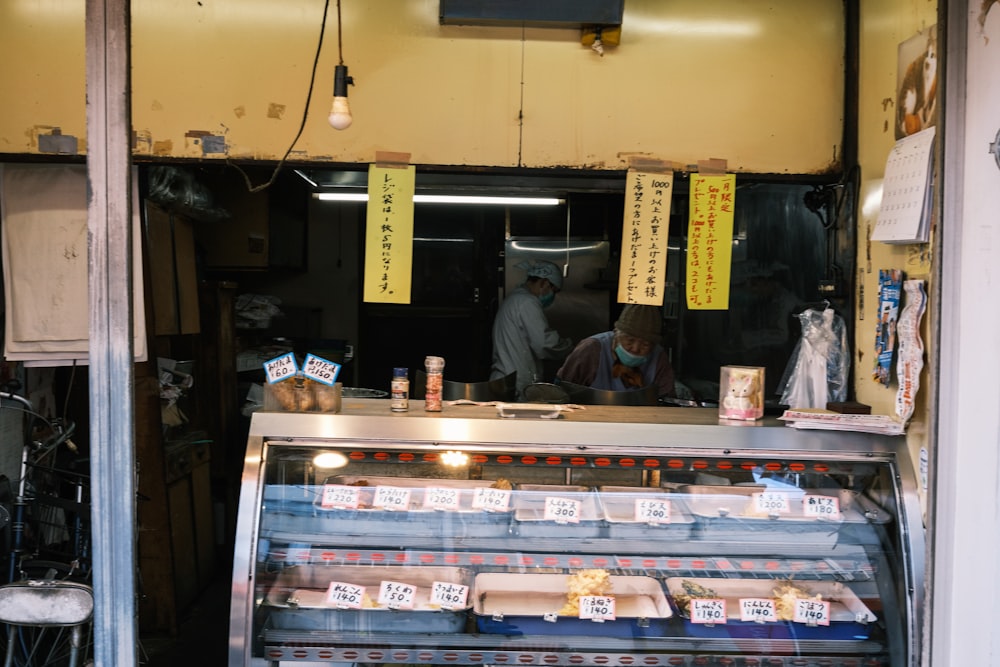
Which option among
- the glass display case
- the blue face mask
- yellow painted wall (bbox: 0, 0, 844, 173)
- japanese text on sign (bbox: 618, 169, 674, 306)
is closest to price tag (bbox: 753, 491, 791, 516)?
the glass display case

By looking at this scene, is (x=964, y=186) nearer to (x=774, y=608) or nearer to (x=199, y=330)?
(x=774, y=608)

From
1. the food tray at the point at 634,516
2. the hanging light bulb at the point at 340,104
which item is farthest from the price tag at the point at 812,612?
the hanging light bulb at the point at 340,104

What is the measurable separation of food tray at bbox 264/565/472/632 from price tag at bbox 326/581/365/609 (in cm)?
2

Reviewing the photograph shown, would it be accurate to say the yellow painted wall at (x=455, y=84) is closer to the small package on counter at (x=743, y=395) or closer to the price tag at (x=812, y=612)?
the small package on counter at (x=743, y=395)

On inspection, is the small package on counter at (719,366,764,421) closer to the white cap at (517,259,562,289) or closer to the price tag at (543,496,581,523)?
the price tag at (543,496,581,523)

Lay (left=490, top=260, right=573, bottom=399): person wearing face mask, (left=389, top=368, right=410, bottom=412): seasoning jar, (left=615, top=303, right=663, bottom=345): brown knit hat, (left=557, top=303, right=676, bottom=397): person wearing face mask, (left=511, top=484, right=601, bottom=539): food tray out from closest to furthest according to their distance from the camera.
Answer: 1. (left=511, top=484, right=601, bottom=539): food tray
2. (left=389, top=368, right=410, bottom=412): seasoning jar
3. (left=615, top=303, right=663, bottom=345): brown knit hat
4. (left=557, top=303, right=676, bottom=397): person wearing face mask
5. (left=490, top=260, right=573, bottom=399): person wearing face mask

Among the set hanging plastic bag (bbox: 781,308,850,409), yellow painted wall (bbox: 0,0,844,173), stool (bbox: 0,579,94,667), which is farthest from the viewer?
yellow painted wall (bbox: 0,0,844,173)

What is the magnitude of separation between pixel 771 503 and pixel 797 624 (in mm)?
474

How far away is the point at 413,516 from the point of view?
10.3 ft

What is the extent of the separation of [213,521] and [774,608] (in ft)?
15.5

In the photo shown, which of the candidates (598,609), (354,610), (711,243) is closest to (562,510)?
(598,609)

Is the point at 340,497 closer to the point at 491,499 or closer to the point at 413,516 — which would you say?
the point at 413,516

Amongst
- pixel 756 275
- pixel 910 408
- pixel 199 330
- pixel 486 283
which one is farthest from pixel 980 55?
pixel 486 283

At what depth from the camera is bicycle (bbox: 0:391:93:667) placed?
3.34 m
